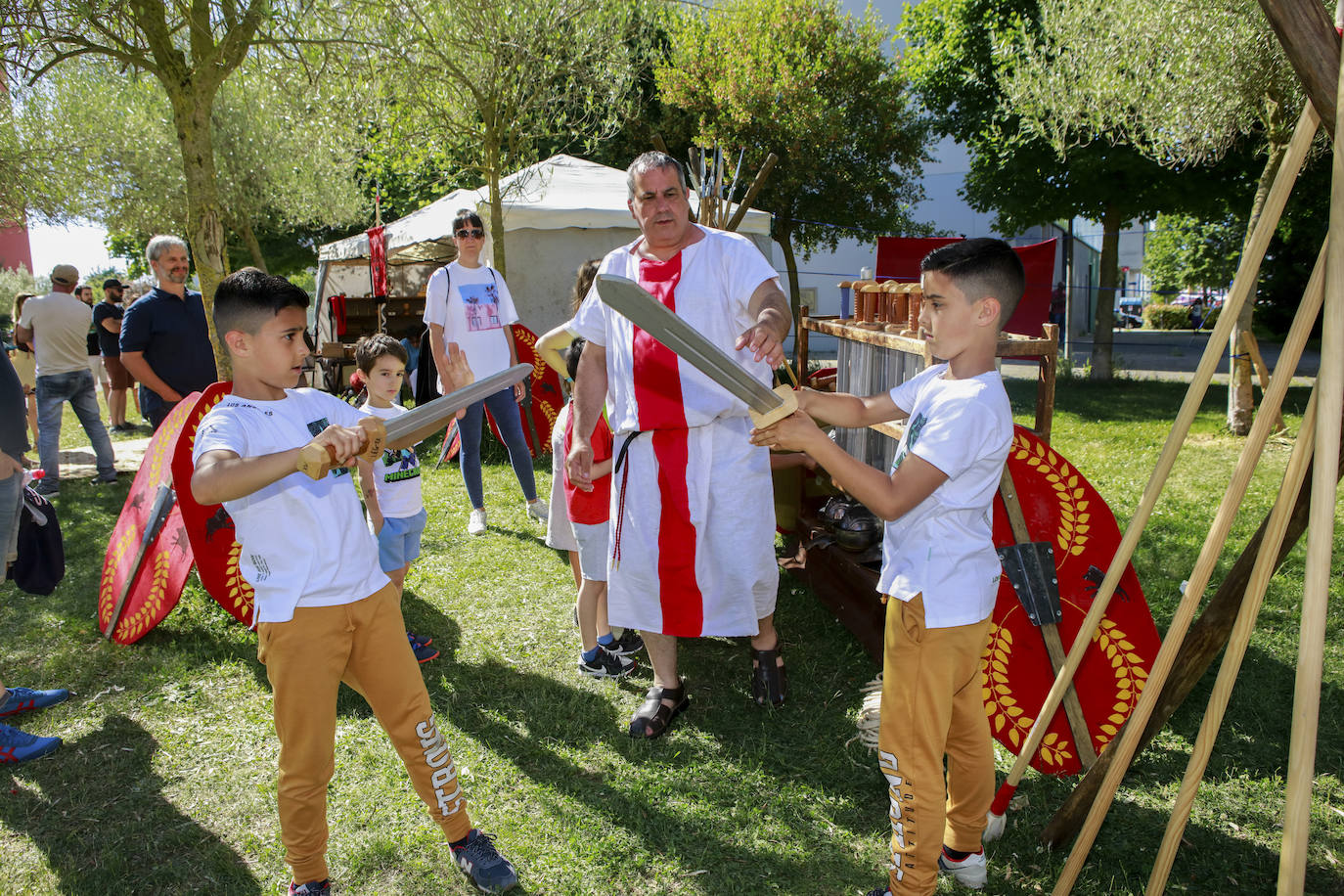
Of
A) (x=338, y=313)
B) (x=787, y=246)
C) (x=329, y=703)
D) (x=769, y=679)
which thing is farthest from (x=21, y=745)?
(x=787, y=246)

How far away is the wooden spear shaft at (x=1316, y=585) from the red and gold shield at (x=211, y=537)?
11.8 feet

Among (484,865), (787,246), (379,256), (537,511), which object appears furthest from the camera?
(787,246)

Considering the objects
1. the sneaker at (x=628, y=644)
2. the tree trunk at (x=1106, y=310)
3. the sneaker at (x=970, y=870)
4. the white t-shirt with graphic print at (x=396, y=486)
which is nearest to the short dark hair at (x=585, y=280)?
the white t-shirt with graphic print at (x=396, y=486)

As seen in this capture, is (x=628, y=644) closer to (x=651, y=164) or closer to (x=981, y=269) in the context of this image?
(x=651, y=164)

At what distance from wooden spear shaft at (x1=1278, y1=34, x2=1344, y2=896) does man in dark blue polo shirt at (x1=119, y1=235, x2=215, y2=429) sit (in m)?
5.14

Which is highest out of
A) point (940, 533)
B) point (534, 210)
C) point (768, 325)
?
point (534, 210)

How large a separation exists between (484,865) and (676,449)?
144 centimetres

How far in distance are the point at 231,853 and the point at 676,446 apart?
1.89 metres

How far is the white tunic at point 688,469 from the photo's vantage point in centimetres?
299

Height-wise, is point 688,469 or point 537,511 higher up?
point 688,469

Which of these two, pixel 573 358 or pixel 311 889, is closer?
pixel 311 889

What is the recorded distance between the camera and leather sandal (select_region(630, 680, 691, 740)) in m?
3.19

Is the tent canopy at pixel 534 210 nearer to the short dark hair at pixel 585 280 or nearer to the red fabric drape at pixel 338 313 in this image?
the red fabric drape at pixel 338 313

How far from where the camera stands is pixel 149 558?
406 cm
